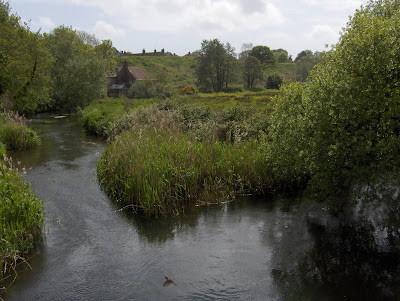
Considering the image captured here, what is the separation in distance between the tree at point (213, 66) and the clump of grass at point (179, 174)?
48103 millimetres

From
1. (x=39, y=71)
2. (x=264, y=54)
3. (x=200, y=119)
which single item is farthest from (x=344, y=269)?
(x=264, y=54)

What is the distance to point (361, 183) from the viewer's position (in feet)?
28.1

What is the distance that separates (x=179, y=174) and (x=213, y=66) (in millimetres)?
52074

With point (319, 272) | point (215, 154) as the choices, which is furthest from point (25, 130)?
point (319, 272)

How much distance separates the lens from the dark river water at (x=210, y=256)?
736 cm

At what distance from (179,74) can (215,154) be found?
8084cm

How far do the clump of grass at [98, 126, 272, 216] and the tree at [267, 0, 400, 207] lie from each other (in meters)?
3.90

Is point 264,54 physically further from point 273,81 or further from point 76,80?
point 76,80

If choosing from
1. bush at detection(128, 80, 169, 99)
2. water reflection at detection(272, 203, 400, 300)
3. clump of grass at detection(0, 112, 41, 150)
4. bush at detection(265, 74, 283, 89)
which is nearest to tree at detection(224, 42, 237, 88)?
bush at detection(265, 74, 283, 89)

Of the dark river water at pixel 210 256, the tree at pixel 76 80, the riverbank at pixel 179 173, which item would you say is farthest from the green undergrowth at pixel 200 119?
the tree at pixel 76 80

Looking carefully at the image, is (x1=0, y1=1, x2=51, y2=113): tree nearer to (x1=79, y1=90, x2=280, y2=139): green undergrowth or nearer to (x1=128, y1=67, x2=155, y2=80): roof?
(x1=79, y1=90, x2=280, y2=139): green undergrowth

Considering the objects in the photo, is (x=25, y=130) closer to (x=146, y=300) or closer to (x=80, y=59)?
(x=146, y=300)

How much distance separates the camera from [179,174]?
471 inches

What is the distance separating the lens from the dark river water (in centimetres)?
736
